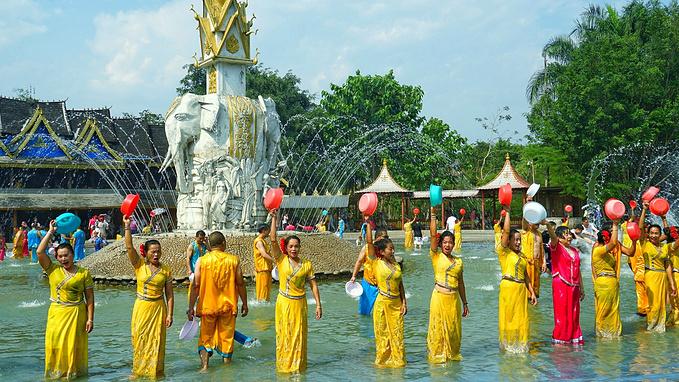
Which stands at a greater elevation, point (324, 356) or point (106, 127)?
point (106, 127)

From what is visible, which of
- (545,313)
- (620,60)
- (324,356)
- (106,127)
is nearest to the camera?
(324,356)

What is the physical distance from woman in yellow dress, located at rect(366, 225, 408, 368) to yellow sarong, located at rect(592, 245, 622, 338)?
114 inches

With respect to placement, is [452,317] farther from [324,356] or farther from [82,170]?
[82,170]

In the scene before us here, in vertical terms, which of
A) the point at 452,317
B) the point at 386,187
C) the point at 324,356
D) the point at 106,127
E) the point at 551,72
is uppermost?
the point at 551,72

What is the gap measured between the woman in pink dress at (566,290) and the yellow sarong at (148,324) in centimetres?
458

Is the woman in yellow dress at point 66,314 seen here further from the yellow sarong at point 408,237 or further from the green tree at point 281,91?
the green tree at point 281,91

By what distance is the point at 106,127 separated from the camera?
41.7 meters

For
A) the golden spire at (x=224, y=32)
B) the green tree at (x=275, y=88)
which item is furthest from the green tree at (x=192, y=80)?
the golden spire at (x=224, y=32)

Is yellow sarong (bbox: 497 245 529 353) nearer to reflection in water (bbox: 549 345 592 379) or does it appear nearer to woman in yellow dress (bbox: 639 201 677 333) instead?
reflection in water (bbox: 549 345 592 379)

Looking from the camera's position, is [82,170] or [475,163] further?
[475,163]

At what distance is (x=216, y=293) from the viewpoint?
7254mm

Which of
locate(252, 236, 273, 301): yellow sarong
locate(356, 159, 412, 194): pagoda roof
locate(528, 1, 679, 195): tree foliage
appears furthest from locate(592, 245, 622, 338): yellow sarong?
locate(356, 159, 412, 194): pagoda roof

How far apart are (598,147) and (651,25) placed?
297 inches

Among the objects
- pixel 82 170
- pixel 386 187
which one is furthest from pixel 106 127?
pixel 386 187
